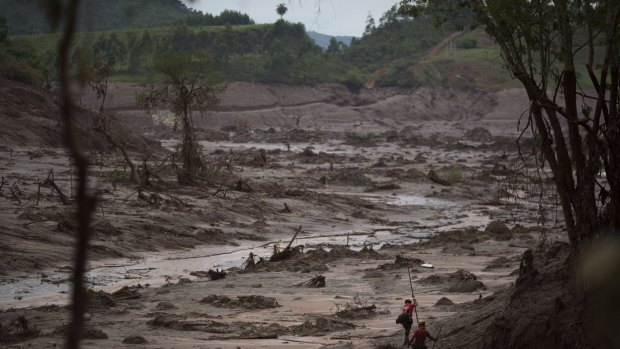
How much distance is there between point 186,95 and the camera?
27344mm

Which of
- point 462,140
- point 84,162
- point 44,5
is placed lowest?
point 462,140

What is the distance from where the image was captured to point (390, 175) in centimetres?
3619

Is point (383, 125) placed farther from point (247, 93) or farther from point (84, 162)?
point (84, 162)

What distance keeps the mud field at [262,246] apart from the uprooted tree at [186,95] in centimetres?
A: 60

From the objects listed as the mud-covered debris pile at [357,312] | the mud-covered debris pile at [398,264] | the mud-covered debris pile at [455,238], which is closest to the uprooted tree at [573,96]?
the mud-covered debris pile at [357,312]

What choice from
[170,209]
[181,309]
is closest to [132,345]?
[181,309]

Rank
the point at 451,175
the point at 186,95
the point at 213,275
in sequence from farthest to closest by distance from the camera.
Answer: the point at 451,175
the point at 186,95
the point at 213,275

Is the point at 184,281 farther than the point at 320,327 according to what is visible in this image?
Yes

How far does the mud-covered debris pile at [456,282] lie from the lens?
12.8 metres

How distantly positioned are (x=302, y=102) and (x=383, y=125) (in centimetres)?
878

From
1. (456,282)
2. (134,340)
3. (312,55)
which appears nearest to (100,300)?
(134,340)

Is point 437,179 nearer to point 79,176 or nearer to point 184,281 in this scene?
point 184,281

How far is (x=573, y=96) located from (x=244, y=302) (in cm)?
587

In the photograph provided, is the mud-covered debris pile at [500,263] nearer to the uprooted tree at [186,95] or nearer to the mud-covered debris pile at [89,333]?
the mud-covered debris pile at [89,333]
